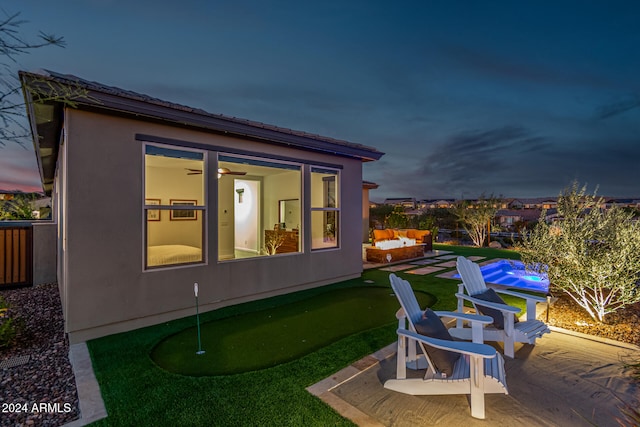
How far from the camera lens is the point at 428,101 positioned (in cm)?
2119

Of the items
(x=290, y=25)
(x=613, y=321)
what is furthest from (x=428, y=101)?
(x=613, y=321)

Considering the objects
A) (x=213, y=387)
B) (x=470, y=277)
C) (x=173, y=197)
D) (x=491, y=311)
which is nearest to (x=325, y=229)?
(x=470, y=277)

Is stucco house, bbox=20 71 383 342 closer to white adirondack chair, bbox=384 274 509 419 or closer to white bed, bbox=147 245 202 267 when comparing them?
white bed, bbox=147 245 202 267

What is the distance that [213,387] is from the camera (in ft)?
10.1

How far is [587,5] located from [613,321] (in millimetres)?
12808

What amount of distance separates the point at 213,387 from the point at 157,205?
3.64m

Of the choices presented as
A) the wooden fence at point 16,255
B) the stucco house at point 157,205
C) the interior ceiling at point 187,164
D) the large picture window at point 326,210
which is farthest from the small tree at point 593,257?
the wooden fence at point 16,255

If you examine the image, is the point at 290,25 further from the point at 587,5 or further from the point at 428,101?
the point at 428,101

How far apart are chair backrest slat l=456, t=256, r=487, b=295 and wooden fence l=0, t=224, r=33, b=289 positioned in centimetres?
1089

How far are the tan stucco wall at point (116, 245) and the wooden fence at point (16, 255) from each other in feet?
19.2

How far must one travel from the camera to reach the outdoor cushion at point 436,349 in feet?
9.15

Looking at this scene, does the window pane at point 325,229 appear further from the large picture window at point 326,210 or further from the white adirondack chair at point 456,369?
the white adirondack chair at point 456,369

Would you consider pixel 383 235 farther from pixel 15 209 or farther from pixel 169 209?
pixel 15 209

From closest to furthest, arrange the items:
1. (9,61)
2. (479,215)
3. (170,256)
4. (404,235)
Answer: (9,61) < (170,256) < (404,235) < (479,215)
